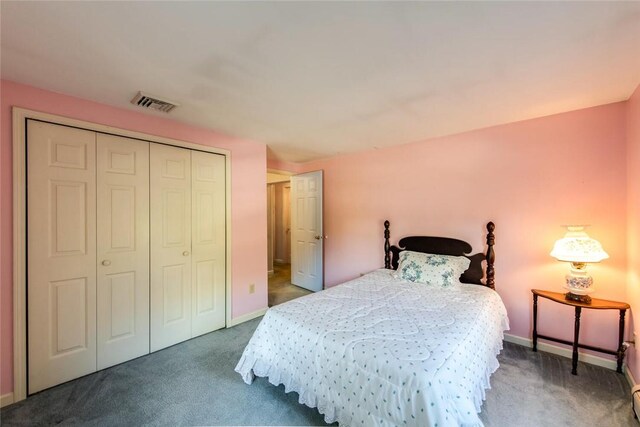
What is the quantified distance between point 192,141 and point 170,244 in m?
1.11

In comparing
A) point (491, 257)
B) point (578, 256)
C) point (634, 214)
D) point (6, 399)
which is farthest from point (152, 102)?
point (634, 214)

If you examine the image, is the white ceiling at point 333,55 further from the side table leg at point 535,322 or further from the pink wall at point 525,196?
the side table leg at point 535,322

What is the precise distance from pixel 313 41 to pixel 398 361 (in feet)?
5.86

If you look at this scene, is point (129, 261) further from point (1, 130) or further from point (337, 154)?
point (337, 154)

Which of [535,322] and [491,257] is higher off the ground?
[491,257]

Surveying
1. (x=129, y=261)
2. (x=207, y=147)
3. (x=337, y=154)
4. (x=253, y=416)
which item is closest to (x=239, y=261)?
Answer: (x=129, y=261)

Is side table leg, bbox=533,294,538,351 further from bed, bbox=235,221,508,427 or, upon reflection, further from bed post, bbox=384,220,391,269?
bed post, bbox=384,220,391,269

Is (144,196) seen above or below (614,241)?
above

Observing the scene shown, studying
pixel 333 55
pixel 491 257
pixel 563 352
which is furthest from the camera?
pixel 491 257

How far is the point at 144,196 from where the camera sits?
2.48 meters

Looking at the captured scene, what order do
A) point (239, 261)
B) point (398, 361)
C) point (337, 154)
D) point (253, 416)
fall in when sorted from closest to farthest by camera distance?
1. point (398, 361)
2. point (253, 416)
3. point (239, 261)
4. point (337, 154)

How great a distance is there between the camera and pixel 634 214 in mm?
2010

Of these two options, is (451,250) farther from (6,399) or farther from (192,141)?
(6,399)

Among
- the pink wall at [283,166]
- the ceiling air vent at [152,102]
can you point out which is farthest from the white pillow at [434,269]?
the ceiling air vent at [152,102]
